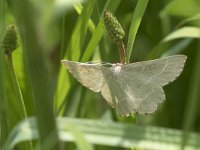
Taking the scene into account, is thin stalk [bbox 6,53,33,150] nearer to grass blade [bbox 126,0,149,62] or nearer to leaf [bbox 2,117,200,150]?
leaf [bbox 2,117,200,150]

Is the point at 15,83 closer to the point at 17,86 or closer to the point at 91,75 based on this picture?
the point at 17,86

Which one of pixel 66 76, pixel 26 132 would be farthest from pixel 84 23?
pixel 26 132

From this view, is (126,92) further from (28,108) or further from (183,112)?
(183,112)

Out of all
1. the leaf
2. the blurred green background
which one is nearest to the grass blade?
the blurred green background

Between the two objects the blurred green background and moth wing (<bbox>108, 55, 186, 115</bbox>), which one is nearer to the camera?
the blurred green background

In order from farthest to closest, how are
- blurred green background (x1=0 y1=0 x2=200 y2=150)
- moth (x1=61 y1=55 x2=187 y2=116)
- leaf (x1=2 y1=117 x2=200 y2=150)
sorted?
moth (x1=61 y1=55 x2=187 y2=116)
leaf (x1=2 y1=117 x2=200 y2=150)
blurred green background (x1=0 y1=0 x2=200 y2=150)

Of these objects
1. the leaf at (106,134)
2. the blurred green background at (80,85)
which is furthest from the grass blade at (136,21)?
the leaf at (106,134)

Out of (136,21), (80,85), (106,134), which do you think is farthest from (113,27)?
(80,85)

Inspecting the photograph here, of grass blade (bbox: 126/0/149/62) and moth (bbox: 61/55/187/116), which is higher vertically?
grass blade (bbox: 126/0/149/62)
